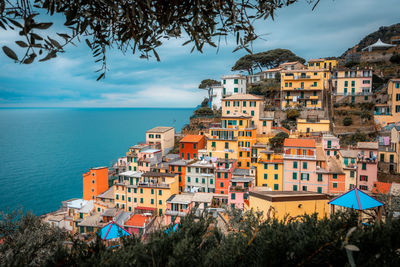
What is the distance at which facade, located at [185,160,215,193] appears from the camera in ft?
82.5

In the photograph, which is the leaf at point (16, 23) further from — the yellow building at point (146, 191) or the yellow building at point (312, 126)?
the yellow building at point (312, 126)

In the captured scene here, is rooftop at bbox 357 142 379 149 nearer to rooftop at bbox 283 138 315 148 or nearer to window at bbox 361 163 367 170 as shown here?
window at bbox 361 163 367 170

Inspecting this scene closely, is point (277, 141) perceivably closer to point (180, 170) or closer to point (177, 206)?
point (180, 170)

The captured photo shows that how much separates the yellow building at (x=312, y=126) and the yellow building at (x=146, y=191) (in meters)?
16.3

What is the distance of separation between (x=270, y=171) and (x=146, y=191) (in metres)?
13.1

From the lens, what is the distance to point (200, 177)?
2541 centimetres

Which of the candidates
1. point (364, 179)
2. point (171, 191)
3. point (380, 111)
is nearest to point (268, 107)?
point (380, 111)

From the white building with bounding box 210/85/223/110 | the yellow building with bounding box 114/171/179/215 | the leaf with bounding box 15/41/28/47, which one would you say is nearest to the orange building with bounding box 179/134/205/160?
the yellow building with bounding box 114/171/179/215

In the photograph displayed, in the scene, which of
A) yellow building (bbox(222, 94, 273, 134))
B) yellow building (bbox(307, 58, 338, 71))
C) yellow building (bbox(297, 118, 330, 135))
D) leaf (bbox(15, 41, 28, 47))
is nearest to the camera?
leaf (bbox(15, 41, 28, 47))

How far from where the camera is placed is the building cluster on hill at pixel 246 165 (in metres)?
21.0

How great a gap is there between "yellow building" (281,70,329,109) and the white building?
11.4 metres

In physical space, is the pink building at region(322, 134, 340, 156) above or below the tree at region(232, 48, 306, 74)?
below

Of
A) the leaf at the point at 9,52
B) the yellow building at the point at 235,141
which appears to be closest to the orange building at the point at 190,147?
the yellow building at the point at 235,141

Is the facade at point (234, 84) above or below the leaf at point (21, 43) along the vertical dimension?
above
